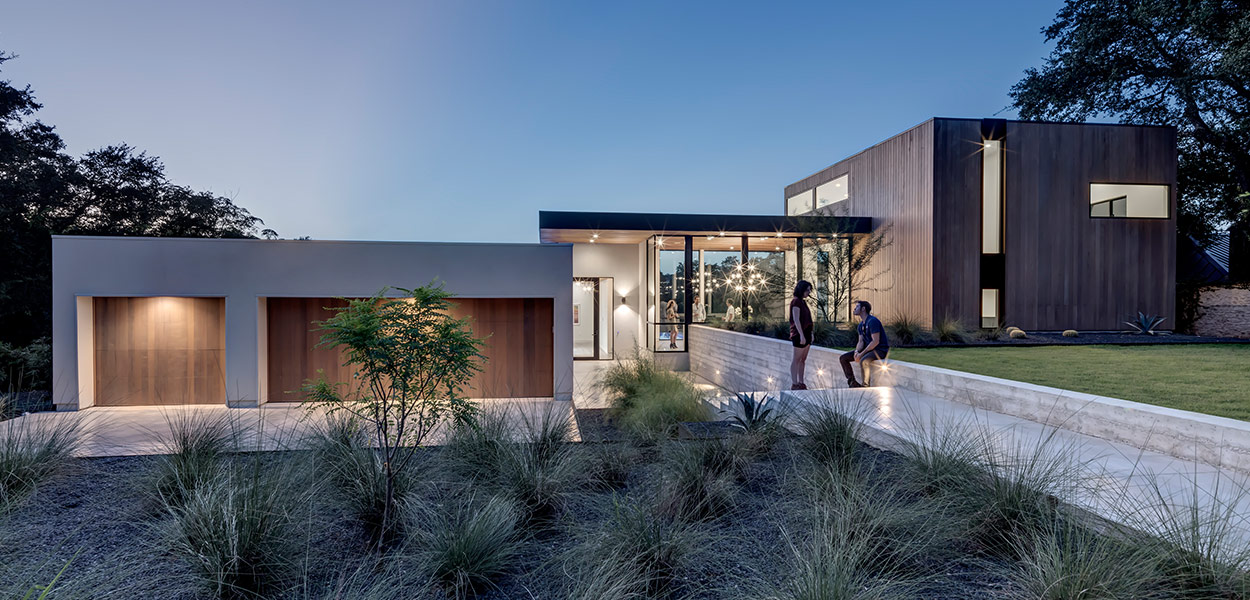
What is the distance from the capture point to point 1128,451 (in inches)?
149

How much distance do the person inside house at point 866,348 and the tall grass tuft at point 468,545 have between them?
5.46 meters

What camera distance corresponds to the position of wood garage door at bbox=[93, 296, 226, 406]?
8.81 meters

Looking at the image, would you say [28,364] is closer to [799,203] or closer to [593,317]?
[593,317]

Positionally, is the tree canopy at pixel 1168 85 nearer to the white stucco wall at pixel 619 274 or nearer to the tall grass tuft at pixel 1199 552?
the white stucco wall at pixel 619 274

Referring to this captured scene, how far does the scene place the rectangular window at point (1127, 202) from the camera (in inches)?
535

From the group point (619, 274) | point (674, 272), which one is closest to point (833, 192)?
point (674, 272)

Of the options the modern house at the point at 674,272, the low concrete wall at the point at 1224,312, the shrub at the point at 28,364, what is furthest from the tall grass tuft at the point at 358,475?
the low concrete wall at the point at 1224,312

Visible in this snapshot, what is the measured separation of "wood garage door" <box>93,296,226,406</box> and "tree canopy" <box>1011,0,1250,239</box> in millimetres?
24345

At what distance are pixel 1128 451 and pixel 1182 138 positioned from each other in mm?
22238

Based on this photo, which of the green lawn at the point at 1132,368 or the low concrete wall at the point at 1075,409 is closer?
the low concrete wall at the point at 1075,409

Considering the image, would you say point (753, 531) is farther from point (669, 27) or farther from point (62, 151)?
point (62, 151)

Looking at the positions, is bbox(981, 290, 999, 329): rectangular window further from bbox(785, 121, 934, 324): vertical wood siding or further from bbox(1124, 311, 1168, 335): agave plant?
bbox(1124, 311, 1168, 335): agave plant

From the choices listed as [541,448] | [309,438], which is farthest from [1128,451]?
[309,438]

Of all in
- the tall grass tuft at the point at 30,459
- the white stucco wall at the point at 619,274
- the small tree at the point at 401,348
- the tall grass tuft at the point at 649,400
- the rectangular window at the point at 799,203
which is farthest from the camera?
the rectangular window at the point at 799,203
